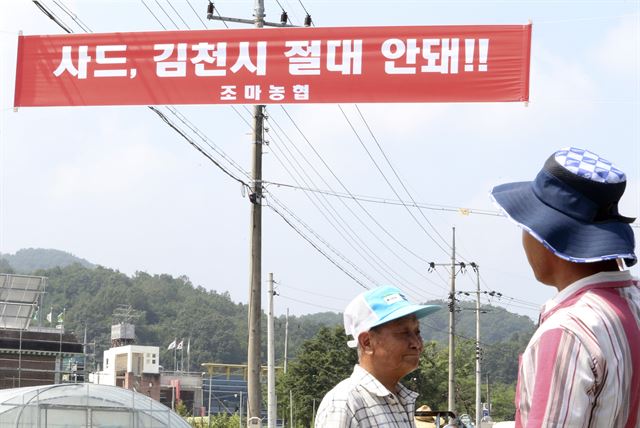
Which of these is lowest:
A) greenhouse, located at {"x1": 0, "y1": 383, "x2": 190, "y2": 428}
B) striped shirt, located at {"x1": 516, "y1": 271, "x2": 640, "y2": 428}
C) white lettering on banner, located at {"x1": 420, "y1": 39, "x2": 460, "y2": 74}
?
greenhouse, located at {"x1": 0, "y1": 383, "x2": 190, "y2": 428}

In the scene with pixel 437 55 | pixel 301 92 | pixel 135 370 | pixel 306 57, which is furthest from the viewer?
pixel 135 370

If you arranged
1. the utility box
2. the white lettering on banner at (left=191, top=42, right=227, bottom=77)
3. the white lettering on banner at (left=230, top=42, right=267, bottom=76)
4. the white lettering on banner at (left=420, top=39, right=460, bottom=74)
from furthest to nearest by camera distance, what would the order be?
the utility box < the white lettering on banner at (left=191, top=42, right=227, bottom=77) < the white lettering on banner at (left=230, top=42, right=267, bottom=76) < the white lettering on banner at (left=420, top=39, right=460, bottom=74)

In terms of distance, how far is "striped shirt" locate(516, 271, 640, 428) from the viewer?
7.61 feet

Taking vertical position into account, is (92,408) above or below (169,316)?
below

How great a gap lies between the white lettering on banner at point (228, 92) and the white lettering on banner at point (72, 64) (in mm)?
1577

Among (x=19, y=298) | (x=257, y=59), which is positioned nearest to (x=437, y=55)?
(x=257, y=59)

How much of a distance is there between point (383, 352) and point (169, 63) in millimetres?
8900

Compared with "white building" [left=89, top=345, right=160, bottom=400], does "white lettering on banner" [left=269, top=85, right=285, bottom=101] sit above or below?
above

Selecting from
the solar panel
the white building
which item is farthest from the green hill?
the solar panel

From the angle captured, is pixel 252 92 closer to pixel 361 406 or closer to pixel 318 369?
pixel 361 406

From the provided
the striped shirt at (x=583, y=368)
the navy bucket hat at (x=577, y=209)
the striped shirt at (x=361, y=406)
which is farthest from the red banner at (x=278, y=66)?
the striped shirt at (x=583, y=368)

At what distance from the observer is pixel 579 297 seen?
2.48 meters

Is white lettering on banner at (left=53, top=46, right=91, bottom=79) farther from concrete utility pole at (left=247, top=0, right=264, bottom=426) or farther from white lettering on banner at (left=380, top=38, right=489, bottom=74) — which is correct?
concrete utility pole at (left=247, top=0, right=264, bottom=426)

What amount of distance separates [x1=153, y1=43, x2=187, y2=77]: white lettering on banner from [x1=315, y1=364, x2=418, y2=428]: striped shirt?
8749 mm
